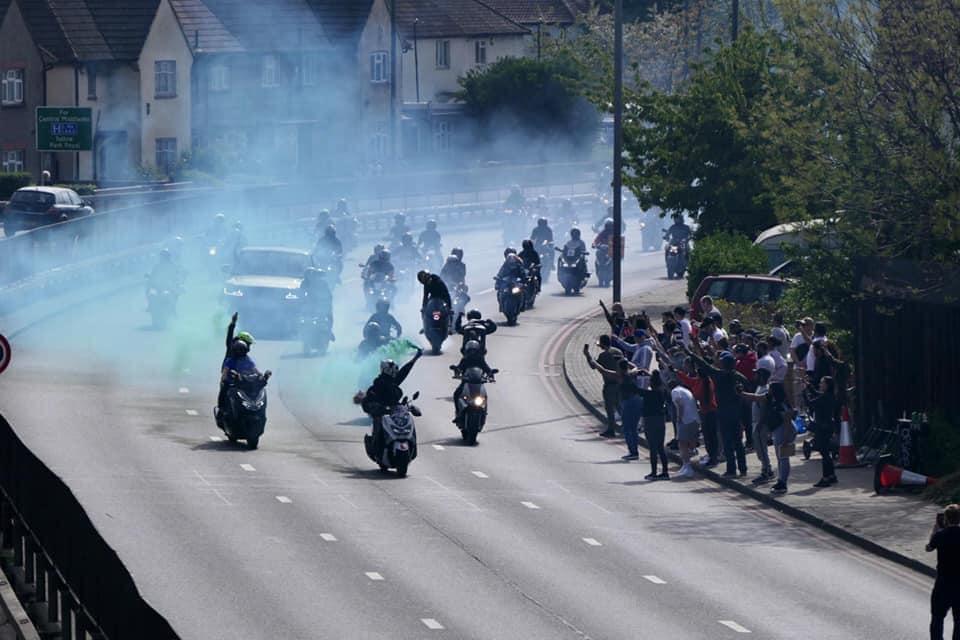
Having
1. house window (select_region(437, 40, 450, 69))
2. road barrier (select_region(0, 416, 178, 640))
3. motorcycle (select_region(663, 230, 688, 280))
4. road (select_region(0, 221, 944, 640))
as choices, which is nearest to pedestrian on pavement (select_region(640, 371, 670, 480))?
road (select_region(0, 221, 944, 640))

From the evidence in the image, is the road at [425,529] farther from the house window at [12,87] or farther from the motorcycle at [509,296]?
the house window at [12,87]

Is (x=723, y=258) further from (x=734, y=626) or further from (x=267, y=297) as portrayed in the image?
(x=734, y=626)

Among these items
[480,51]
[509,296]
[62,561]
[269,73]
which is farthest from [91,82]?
[62,561]

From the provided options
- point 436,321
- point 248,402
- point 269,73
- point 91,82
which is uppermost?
point 269,73

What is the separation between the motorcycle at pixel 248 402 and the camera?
2781 cm

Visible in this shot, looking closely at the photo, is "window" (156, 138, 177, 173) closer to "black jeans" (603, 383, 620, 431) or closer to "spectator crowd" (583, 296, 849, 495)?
"black jeans" (603, 383, 620, 431)

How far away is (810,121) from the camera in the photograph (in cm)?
2886

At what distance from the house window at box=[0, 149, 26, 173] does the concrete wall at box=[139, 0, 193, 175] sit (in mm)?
4743

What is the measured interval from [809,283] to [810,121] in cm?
240

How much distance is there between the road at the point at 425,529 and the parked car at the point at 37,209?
2175 centimetres

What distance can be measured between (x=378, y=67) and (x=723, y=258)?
5126 cm

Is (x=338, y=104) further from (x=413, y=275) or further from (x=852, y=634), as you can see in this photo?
(x=852, y=634)

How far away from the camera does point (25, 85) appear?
80.2 m

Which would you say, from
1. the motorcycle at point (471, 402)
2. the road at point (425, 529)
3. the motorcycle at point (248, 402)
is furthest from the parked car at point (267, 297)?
the motorcycle at point (248, 402)
